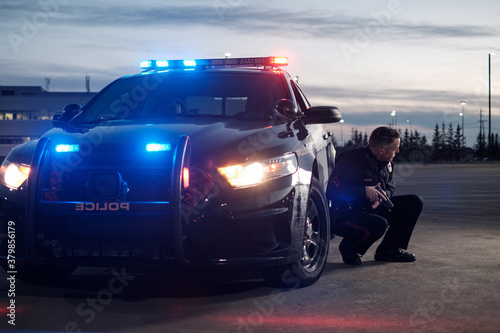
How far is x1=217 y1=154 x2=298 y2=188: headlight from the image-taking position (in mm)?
5254

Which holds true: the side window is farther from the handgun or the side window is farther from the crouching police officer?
the handgun

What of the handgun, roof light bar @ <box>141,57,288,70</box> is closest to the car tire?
the handgun

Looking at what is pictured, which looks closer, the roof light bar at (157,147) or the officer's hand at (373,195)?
the roof light bar at (157,147)

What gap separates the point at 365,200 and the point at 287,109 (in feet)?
4.77

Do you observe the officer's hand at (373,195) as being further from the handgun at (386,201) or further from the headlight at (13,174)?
the headlight at (13,174)

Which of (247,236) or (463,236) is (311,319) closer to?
(247,236)

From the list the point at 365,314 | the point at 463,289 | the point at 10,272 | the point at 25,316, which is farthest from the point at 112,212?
the point at 463,289

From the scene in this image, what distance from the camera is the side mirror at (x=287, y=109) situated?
6.48 metres

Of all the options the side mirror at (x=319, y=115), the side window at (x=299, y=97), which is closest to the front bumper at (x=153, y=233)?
the side mirror at (x=319, y=115)

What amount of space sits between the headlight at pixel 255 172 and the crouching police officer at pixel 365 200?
1929 mm

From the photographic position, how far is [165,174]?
16.9 ft

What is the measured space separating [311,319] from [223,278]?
67.9 inches

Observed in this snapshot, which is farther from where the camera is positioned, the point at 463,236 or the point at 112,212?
the point at 463,236

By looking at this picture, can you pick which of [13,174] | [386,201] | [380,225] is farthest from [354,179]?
[13,174]
